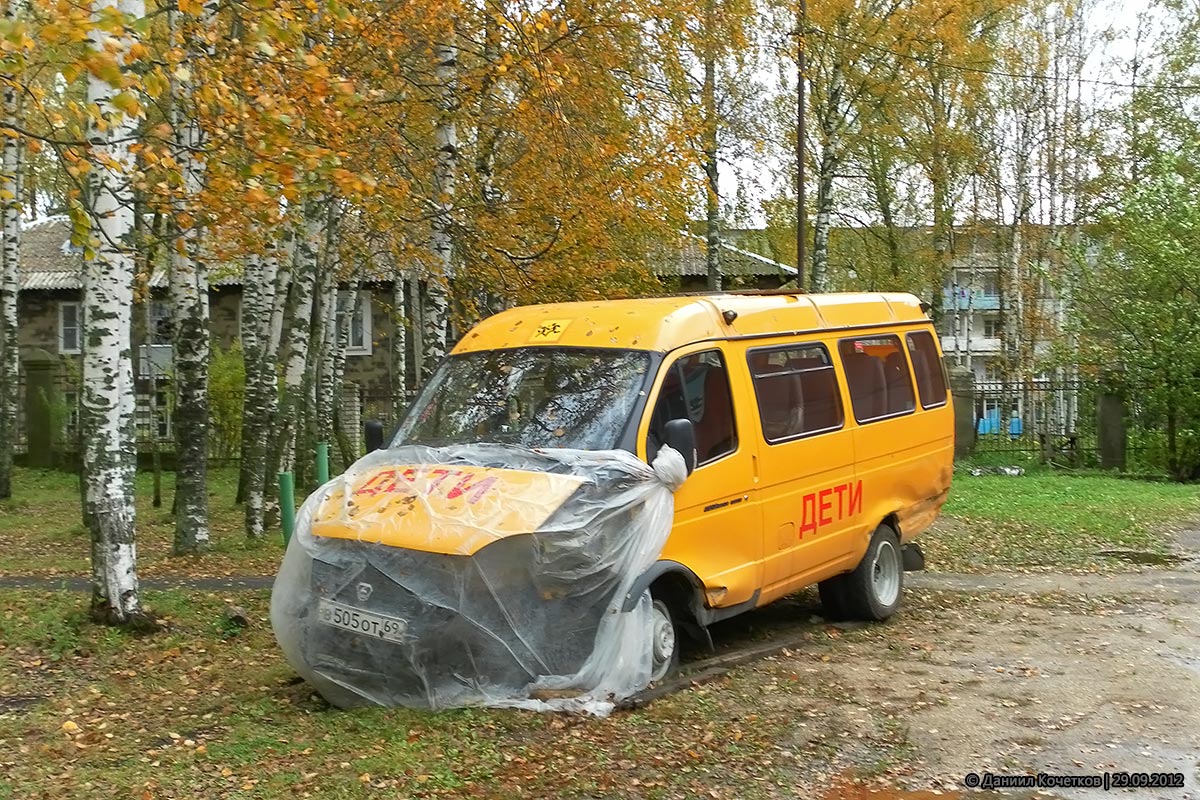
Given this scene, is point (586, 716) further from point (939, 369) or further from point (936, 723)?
point (939, 369)

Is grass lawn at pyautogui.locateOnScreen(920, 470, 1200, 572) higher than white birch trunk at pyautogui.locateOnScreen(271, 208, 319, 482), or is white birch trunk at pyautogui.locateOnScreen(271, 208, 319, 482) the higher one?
white birch trunk at pyautogui.locateOnScreen(271, 208, 319, 482)

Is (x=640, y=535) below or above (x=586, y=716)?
above

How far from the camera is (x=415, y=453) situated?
6836 millimetres

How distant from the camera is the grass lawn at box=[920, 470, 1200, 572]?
11.9 m

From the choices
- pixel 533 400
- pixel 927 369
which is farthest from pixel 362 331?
pixel 533 400

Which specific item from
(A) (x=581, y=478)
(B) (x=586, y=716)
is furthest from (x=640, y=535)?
(B) (x=586, y=716)

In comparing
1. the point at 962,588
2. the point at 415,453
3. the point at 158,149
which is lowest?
the point at 962,588

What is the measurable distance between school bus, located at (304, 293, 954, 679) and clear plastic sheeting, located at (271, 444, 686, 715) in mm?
142

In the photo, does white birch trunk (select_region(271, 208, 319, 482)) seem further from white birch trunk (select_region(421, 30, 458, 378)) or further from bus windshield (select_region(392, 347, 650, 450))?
bus windshield (select_region(392, 347, 650, 450))

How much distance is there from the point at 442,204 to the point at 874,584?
20.1ft

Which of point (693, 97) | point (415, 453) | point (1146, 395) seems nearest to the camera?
point (415, 453)

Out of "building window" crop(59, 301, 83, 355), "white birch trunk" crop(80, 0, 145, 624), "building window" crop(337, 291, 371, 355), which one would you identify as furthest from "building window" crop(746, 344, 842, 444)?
"building window" crop(59, 301, 83, 355)

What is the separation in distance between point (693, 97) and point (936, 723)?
1537cm

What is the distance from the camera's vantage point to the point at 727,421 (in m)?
7.35
